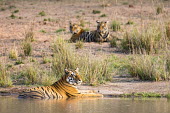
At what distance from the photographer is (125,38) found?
17.1 m

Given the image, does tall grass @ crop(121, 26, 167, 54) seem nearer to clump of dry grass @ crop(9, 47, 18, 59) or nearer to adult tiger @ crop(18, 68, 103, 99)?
clump of dry grass @ crop(9, 47, 18, 59)

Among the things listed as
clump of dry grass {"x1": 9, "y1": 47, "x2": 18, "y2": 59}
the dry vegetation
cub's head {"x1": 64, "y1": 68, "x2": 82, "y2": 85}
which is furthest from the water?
clump of dry grass {"x1": 9, "y1": 47, "x2": 18, "y2": 59}

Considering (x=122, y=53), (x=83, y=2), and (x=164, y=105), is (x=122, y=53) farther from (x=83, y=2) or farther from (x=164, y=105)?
(x=83, y=2)

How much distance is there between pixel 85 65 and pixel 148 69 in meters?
1.65

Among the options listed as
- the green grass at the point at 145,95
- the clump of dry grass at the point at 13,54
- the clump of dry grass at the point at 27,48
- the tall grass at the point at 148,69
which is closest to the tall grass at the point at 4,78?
the clump of dry grass at the point at 13,54

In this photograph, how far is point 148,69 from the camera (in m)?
13.2

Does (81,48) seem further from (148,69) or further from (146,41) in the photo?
(148,69)

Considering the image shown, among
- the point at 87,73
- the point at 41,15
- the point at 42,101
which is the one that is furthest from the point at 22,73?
the point at 41,15

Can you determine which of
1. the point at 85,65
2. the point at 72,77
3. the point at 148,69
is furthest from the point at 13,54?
the point at 148,69

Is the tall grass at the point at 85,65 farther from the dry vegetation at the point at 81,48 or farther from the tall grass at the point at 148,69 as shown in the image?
the tall grass at the point at 148,69

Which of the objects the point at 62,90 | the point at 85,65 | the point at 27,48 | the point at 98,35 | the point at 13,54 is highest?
the point at 98,35

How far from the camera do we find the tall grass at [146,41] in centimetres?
1631

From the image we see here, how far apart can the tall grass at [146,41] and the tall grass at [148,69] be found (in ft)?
7.80

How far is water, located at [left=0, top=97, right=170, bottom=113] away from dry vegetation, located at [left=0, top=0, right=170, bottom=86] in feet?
5.54
